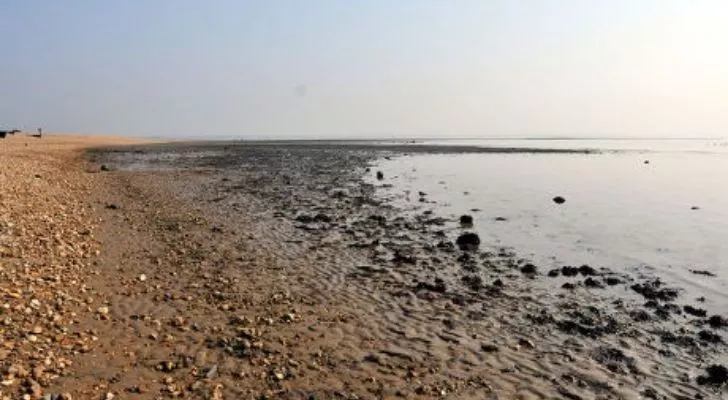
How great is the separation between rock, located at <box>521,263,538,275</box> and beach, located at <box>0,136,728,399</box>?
0.06m

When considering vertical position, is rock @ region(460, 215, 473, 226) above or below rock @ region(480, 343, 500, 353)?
above

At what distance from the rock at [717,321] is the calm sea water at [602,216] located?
125 centimetres

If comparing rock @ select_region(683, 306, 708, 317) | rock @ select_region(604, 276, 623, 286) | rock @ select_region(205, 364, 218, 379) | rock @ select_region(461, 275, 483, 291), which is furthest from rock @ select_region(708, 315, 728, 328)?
rock @ select_region(205, 364, 218, 379)

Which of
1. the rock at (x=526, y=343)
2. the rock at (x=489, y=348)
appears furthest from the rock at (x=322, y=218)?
the rock at (x=489, y=348)

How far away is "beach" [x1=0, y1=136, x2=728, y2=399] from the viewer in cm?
916

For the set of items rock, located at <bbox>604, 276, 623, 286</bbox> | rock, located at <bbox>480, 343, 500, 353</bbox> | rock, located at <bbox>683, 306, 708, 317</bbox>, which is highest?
rock, located at <bbox>480, 343, 500, 353</bbox>

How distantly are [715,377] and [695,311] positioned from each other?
4.29 metres

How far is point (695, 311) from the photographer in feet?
45.9

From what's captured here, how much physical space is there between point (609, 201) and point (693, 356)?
26477 millimetres

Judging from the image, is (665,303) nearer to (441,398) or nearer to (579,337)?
(579,337)

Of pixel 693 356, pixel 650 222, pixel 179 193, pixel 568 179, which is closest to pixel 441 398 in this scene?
pixel 693 356

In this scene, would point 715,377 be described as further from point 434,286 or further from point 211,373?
point 211,373

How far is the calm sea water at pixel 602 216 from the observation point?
64.0 ft

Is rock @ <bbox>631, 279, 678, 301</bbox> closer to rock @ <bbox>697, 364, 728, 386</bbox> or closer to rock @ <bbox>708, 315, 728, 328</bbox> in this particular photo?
rock @ <bbox>708, 315, 728, 328</bbox>
